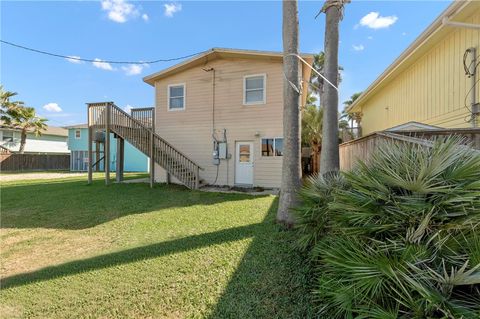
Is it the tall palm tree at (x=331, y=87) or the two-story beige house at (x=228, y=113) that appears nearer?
the tall palm tree at (x=331, y=87)

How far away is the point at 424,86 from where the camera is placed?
7688 mm

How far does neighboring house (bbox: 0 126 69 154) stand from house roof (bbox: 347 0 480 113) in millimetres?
35907

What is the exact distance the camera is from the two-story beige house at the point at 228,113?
11.7 m

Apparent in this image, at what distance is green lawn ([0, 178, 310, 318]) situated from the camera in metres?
3.15

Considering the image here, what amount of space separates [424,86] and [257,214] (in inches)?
238

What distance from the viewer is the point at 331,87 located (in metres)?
5.31

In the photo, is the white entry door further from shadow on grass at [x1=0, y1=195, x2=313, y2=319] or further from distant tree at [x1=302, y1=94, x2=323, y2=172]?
distant tree at [x1=302, y1=94, x2=323, y2=172]

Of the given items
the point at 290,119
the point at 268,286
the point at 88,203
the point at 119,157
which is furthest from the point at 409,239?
the point at 119,157

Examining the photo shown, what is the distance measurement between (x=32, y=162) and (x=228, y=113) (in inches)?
996

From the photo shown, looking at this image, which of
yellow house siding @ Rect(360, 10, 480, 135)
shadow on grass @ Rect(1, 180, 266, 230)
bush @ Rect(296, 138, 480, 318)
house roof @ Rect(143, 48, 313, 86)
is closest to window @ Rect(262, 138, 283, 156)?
shadow on grass @ Rect(1, 180, 266, 230)

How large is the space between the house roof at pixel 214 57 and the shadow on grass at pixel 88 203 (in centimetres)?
572

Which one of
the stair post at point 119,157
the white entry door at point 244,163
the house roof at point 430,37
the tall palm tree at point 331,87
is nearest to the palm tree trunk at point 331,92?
the tall palm tree at point 331,87

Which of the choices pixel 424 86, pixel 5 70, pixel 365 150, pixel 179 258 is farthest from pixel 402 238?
pixel 5 70

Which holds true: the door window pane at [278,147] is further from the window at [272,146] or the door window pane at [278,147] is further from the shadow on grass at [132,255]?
the shadow on grass at [132,255]
